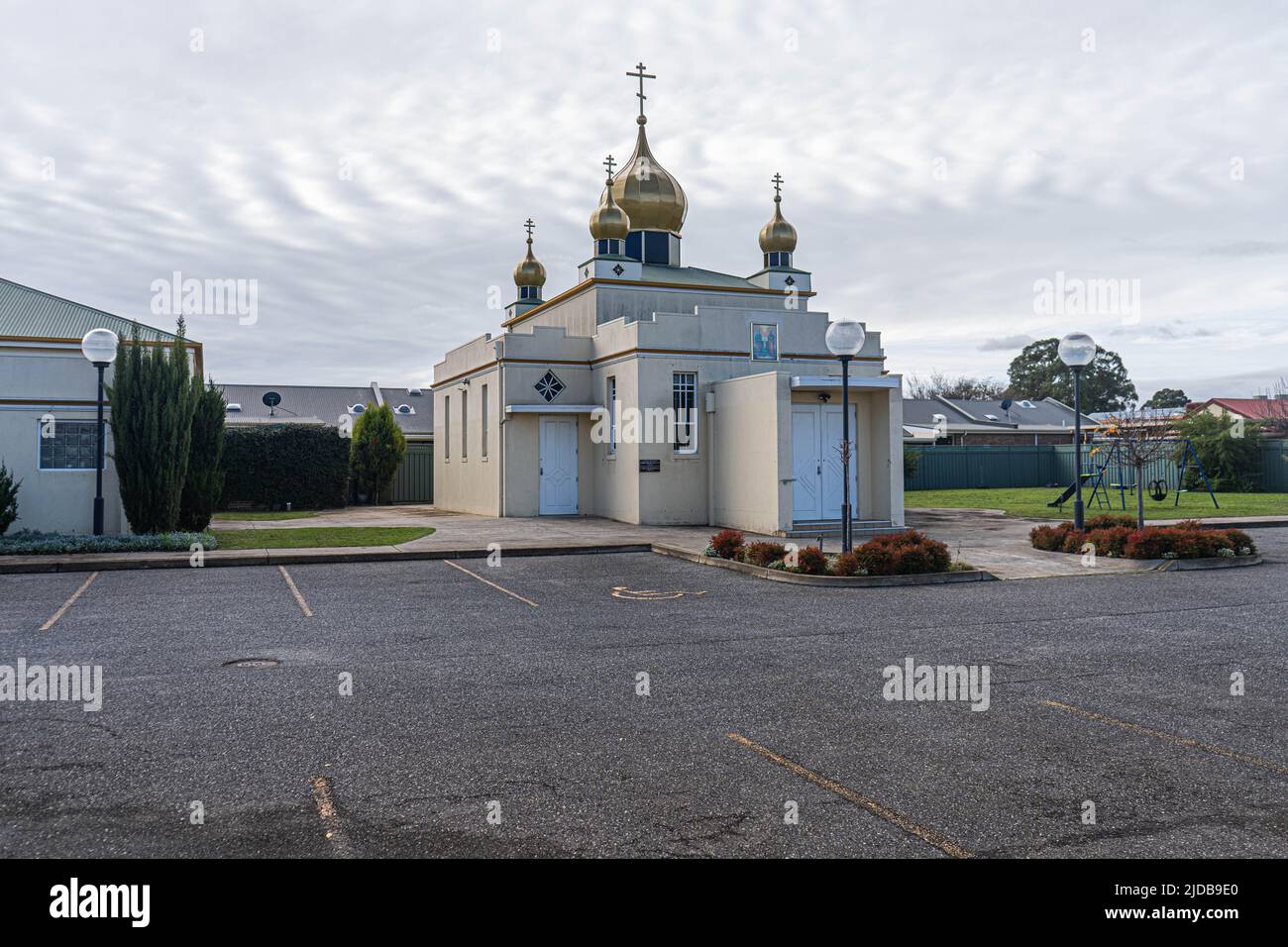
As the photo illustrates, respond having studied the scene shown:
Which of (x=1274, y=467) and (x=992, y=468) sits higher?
(x=992, y=468)

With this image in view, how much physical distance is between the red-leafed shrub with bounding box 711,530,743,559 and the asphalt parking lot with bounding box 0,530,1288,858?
12.7 ft

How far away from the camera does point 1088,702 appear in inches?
267

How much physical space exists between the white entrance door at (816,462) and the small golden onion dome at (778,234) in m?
11.1

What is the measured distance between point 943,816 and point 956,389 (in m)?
87.2

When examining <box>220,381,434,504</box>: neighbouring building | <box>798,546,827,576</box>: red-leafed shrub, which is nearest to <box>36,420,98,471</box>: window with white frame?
<box>798,546,827,576</box>: red-leafed shrub

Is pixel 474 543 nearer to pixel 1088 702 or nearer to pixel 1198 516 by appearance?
pixel 1088 702

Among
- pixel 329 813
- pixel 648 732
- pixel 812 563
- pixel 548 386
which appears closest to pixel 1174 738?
pixel 648 732

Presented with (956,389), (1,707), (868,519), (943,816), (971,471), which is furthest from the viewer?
(956,389)

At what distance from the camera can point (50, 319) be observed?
19.4 meters

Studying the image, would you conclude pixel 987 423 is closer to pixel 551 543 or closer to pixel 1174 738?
pixel 551 543

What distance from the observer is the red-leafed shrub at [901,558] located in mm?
13242

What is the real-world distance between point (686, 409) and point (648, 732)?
16572 millimetres

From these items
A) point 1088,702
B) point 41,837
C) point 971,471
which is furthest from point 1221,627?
point 971,471

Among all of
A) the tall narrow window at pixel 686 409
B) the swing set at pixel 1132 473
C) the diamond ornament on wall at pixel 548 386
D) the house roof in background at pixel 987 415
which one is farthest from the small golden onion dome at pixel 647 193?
the house roof in background at pixel 987 415
